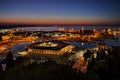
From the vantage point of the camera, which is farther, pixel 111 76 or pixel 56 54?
pixel 56 54

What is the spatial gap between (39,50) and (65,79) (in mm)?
24886

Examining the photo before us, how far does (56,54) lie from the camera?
92.0 ft

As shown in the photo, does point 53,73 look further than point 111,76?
No

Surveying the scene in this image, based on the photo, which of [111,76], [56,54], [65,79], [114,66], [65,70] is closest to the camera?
[65,79]

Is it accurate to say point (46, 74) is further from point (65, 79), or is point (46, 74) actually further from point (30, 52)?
point (30, 52)

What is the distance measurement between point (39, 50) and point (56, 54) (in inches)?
116

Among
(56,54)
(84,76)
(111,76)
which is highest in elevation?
(84,76)

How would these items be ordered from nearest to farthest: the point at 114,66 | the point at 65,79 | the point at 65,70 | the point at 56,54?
the point at 65,79 → the point at 65,70 → the point at 114,66 → the point at 56,54

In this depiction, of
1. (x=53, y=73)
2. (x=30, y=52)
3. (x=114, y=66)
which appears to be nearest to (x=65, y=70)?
(x=53, y=73)

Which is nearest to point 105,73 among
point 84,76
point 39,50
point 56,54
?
point 84,76

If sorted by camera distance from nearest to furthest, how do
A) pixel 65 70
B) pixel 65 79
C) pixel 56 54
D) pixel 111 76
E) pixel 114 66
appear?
pixel 65 79 < pixel 65 70 < pixel 111 76 < pixel 114 66 < pixel 56 54

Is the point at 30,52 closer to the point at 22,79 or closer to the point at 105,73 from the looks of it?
the point at 105,73

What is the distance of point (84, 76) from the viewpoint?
500 cm

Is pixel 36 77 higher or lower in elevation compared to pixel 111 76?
higher
